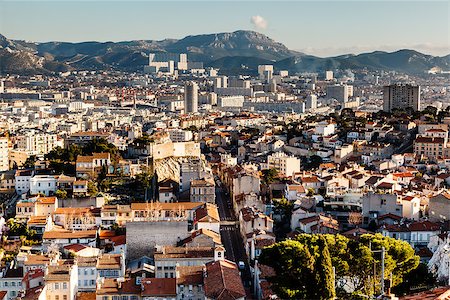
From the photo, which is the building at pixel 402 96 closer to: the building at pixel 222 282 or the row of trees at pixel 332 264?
the building at pixel 222 282

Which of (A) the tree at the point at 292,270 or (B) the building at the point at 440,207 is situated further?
(B) the building at the point at 440,207

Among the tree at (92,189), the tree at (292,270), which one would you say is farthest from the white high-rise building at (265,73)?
the tree at (292,270)

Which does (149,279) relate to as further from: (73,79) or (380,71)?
(380,71)

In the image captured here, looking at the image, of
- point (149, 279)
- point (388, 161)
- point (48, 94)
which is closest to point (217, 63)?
point (48, 94)

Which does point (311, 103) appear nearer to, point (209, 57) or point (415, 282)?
point (415, 282)

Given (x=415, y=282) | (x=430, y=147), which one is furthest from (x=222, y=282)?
(x=430, y=147)

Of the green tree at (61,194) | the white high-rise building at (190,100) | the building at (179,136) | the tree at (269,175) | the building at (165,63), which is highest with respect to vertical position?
the building at (165,63)
